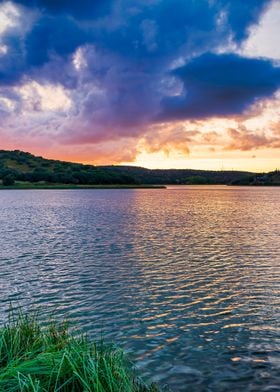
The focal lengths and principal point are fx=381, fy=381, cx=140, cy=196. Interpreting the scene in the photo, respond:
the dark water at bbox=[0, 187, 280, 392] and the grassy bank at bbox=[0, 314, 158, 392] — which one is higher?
the grassy bank at bbox=[0, 314, 158, 392]

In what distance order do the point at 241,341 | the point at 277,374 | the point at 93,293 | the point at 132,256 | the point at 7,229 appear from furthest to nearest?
the point at 7,229 → the point at 132,256 → the point at 93,293 → the point at 241,341 → the point at 277,374

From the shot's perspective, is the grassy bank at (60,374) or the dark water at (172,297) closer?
the grassy bank at (60,374)

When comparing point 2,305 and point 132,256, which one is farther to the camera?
point 132,256

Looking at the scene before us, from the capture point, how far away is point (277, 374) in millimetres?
11359

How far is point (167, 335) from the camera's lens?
14359 mm

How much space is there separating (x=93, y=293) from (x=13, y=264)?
9.78 meters

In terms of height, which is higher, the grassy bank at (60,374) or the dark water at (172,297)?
the grassy bank at (60,374)

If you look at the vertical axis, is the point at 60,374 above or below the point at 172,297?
above

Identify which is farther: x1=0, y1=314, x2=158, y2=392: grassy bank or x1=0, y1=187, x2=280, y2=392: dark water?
x1=0, y1=187, x2=280, y2=392: dark water

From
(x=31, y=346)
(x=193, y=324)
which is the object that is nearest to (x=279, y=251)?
(x=193, y=324)

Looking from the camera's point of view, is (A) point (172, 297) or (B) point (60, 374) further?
(A) point (172, 297)

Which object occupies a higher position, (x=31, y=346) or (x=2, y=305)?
(x=31, y=346)

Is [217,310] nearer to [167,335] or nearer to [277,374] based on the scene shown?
[167,335]

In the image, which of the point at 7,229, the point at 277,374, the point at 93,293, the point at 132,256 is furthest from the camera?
the point at 7,229
